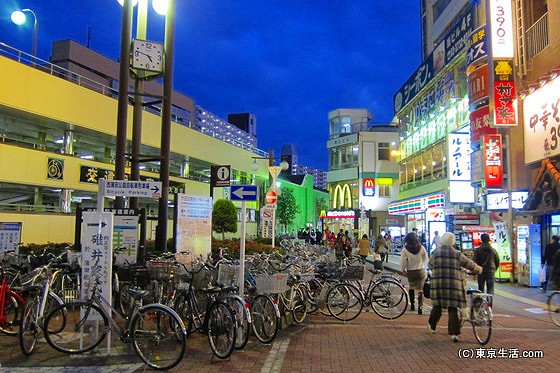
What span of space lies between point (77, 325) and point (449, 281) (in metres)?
5.56

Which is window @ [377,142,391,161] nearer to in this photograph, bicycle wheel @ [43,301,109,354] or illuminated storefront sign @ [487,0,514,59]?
illuminated storefront sign @ [487,0,514,59]

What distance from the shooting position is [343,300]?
29.4 feet

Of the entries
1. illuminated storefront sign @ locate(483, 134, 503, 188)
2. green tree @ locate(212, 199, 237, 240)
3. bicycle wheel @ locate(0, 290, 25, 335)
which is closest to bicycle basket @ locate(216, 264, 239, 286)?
bicycle wheel @ locate(0, 290, 25, 335)

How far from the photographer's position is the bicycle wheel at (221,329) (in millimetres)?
6156

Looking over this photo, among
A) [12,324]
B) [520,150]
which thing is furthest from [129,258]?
[520,150]

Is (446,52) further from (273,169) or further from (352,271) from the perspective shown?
(352,271)

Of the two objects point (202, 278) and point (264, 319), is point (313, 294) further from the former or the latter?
point (202, 278)

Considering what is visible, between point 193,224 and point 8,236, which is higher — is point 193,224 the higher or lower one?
the higher one

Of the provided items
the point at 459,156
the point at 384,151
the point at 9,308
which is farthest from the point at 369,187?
the point at 9,308

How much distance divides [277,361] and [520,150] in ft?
43.9

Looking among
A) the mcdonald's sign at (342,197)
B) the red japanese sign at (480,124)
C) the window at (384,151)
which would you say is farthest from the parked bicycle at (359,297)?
the window at (384,151)

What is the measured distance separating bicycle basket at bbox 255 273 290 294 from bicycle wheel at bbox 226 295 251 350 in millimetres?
705

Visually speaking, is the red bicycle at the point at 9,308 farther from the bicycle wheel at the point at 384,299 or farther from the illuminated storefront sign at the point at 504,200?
the illuminated storefront sign at the point at 504,200

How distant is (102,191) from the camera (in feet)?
23.0
